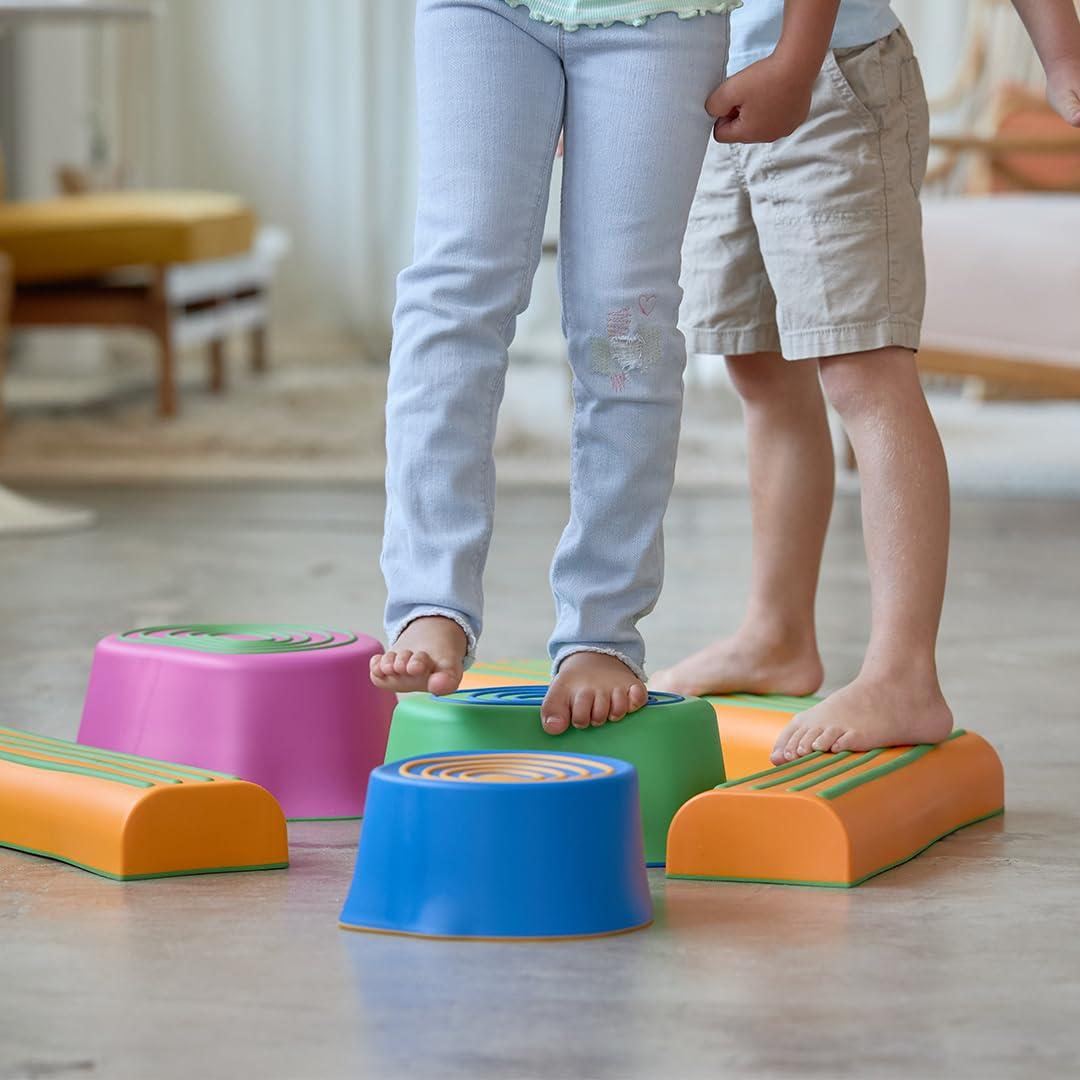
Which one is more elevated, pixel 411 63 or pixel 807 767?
pixel 411 63

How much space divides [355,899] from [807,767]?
1.15 feet

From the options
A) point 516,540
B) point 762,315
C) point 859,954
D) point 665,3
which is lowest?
point 516,540

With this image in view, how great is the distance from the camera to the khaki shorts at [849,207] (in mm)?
1380

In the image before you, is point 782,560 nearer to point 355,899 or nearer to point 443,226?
point 443,226

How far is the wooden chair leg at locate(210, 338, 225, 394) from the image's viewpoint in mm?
4752

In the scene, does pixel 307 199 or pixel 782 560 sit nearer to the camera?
pixel 782 560

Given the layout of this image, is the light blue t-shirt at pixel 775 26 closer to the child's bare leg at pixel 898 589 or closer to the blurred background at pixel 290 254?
the child's bare leg at pixel 898 589

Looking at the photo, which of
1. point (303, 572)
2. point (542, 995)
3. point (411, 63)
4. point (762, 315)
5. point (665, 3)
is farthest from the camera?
point (411, 63)

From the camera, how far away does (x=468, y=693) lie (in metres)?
1.32

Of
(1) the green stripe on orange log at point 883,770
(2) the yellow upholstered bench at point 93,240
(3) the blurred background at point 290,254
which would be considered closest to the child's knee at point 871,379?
(1) the green stripe on orange log at point 883,770

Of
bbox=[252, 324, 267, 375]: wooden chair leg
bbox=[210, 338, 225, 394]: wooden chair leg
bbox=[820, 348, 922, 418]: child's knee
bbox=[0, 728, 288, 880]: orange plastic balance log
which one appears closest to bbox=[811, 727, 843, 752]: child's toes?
bbox=[820, 348, 922, 418]: child's knee

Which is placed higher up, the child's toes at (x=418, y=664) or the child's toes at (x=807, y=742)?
the child's toes at (x=418, y=664)

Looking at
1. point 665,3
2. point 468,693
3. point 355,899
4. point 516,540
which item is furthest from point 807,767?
point 516,540

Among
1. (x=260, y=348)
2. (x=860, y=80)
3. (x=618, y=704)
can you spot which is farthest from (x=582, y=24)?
(x=260, y=348)
